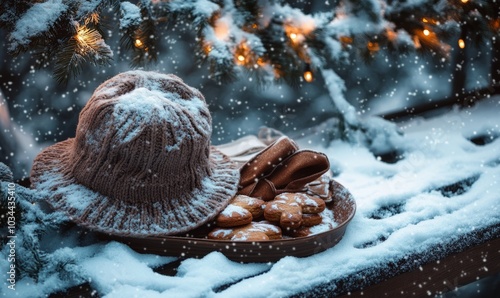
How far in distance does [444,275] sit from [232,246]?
0.42 metres

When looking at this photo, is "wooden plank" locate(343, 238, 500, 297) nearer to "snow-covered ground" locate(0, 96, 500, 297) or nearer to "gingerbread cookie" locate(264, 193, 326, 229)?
"snow-covered ground" locate(0, 96, 500, 297)

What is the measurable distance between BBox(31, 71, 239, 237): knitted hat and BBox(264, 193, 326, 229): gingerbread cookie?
9 centimetres

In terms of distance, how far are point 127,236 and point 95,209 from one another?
70 millimetres

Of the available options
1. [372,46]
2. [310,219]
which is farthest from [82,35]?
[372,46]

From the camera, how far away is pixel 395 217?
1.05 m


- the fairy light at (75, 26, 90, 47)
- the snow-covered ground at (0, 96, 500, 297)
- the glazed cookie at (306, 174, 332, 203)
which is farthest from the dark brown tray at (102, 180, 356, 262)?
the fairy light at (75, 26, 90, 47)

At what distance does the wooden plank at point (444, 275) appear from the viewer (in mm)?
903

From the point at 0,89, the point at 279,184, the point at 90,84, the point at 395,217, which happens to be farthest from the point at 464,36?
the point at 0,89

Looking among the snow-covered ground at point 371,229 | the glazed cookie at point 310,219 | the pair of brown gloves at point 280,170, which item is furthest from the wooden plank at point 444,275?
the pair of brown gloves at point 280,170

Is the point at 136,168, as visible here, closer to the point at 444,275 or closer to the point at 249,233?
the point at 249,233

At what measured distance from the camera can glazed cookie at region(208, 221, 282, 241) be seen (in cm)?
85

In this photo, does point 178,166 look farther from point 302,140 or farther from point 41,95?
point 302,140

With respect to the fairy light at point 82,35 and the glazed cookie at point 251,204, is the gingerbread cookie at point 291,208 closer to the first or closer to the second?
the glazed cookie at point 251,204

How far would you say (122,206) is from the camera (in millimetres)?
833
